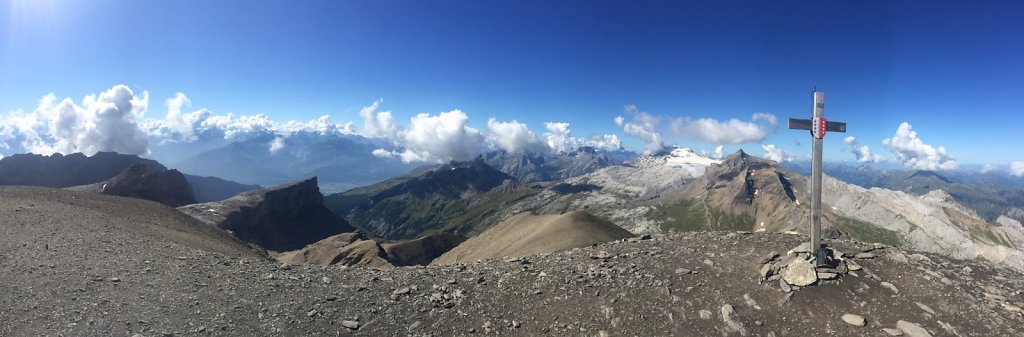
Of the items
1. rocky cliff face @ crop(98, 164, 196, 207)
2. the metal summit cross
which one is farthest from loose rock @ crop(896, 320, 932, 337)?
rocky cliff face @ crop(98, 164, 196, 207)

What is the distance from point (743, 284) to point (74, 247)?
31.5 m

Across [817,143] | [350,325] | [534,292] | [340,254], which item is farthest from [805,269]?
[340,254]

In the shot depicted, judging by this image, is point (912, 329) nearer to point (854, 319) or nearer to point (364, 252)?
point (854, 319)

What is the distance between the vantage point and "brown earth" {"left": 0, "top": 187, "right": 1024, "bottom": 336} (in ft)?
49.3

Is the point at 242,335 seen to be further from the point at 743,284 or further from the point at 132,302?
the point at 743,284

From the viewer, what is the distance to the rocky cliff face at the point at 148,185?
547 feet

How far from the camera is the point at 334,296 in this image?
711 inches

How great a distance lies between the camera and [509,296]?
59.4ft

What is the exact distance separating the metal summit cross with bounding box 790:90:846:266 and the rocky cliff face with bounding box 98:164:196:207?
8065 inches

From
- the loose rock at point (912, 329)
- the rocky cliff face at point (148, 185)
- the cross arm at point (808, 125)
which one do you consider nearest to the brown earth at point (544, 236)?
the cross arm at point (808, 125)

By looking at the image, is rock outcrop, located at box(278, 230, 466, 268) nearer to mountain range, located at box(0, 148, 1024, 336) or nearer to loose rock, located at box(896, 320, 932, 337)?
mountain range, located at box(0, 148, 1024, 336)

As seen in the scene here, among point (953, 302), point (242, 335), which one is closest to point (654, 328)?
point (953, 302)

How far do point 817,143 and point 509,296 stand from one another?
44.9 feet

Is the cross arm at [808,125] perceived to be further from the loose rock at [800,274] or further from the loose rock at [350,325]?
the loose rock at [350,325]
